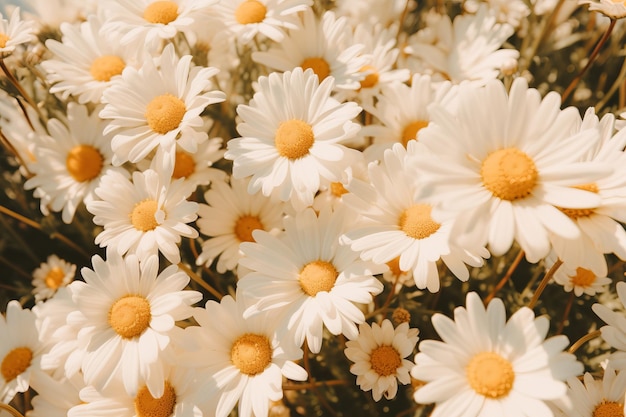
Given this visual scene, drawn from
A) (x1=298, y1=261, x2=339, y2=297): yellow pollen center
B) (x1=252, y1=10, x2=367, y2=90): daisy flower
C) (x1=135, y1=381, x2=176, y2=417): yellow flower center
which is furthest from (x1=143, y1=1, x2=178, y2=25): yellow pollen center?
(x1=135, y1=381, x2=176, y2=417): yellow flower center

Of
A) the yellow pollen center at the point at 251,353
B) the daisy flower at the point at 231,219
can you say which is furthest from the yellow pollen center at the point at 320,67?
the yellow pollen center at the point at 251,353

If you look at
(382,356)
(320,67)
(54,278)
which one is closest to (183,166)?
(320,67)

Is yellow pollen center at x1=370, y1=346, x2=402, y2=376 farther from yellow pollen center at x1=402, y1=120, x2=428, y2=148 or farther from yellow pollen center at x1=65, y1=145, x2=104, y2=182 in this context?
yellow pollen center at x1=65, y1=145, x2=104, y2=182

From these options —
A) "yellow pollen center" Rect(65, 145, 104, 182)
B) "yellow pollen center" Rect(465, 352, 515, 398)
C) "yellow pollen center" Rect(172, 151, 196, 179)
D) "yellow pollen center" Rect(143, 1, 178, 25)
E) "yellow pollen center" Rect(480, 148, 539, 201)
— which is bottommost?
"yellow pollen center" Rect(65, 145, 104, 182)

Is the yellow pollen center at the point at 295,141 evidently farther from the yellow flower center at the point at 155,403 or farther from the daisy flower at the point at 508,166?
the yellow flower center at the point at 155,403

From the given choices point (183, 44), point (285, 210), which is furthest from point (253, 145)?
point (183, 44)
